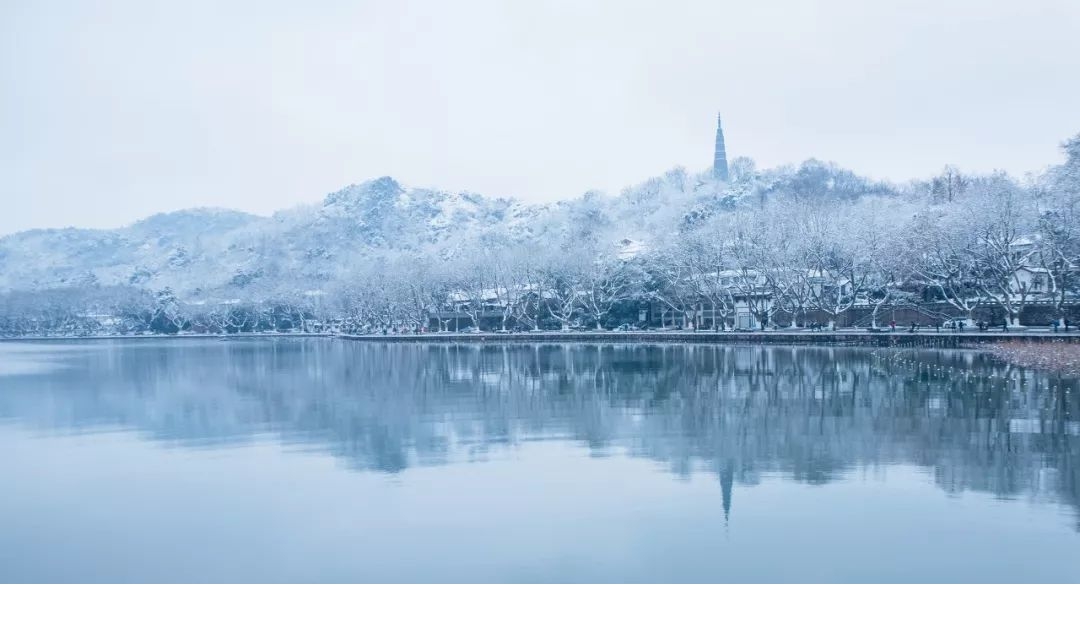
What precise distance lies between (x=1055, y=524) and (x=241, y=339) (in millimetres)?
80585

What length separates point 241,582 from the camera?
8000mm

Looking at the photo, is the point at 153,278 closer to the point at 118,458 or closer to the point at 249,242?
the point at 249,242

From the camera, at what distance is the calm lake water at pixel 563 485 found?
8.26m

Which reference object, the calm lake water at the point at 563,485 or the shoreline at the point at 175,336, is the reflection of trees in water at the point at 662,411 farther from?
the shoreline at the point at 175,336

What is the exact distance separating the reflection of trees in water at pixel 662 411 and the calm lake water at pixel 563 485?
0.09m

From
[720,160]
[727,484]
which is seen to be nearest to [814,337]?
[727,484]

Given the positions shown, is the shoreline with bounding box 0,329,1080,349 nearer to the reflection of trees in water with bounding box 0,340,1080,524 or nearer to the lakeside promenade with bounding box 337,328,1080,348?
the lakeside promenade with bounding box 337,328,1080,348

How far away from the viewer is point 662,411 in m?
17.9

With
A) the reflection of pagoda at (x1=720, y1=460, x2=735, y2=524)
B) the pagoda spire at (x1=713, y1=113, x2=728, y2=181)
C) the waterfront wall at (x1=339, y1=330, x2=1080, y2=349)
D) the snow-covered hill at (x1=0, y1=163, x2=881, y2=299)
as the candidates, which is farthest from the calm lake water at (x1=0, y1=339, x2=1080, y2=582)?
the pagoda spire at (x1=713, y1=113, x2=728, y2=181)

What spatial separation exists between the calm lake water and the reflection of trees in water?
94 millimetres

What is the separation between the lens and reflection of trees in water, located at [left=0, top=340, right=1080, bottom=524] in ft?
41.0

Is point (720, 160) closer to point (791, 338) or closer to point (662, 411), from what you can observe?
point (791, 338)

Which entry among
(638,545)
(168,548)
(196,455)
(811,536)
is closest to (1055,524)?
(811,536)

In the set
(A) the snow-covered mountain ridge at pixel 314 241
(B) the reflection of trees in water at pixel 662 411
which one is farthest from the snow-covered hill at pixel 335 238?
(B) the reflection of trees in water at pixel 662 411
